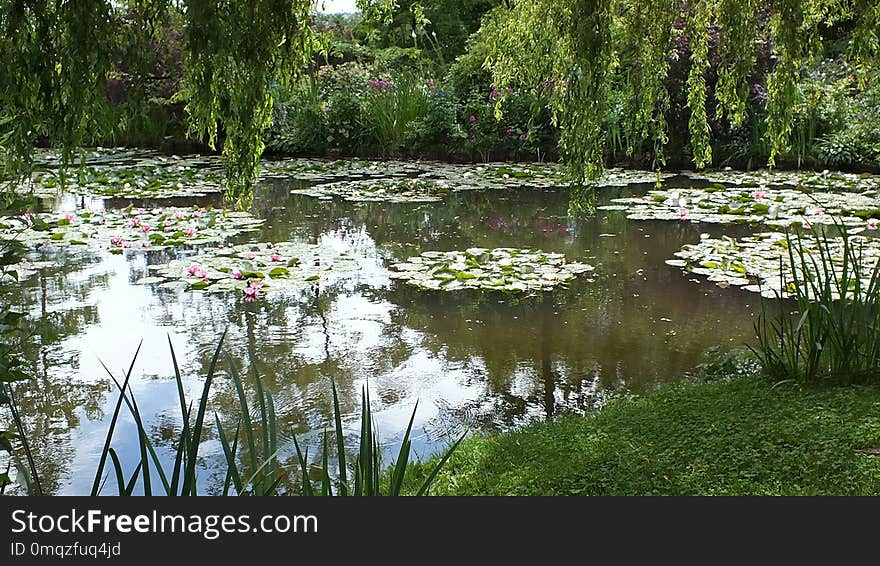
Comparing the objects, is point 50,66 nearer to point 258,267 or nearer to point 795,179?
point 258,267

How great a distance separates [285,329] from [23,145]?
2324mm

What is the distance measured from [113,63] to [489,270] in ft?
11.1

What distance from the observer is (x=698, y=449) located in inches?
97.3

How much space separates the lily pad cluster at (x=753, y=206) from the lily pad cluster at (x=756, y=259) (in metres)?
0.45

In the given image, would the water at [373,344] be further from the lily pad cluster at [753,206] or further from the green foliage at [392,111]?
the green foliage at [392,111]

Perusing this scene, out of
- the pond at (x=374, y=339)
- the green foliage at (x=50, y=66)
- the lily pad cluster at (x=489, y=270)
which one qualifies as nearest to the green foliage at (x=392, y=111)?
the pond at (x=374, y=339)

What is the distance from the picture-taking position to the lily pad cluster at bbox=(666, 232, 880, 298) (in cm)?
472

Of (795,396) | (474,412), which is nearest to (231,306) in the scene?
(474,412)

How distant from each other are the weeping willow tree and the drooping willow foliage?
0.79 m

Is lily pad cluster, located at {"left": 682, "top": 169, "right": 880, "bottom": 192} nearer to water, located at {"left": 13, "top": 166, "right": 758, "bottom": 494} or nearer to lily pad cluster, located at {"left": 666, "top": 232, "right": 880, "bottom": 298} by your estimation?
lily pad cluster, located at {"left": 666, "top": 232, "right": 880, "bottom": 298}

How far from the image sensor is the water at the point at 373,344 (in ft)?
10.4

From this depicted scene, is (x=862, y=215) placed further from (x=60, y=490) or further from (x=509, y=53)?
(x=60, y=490)

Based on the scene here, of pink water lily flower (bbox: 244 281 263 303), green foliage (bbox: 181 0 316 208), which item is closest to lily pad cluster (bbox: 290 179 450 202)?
pink water lily flower (bbox: 244 281 263 303)

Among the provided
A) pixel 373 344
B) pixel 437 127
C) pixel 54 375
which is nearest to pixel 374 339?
pixel 373 344
